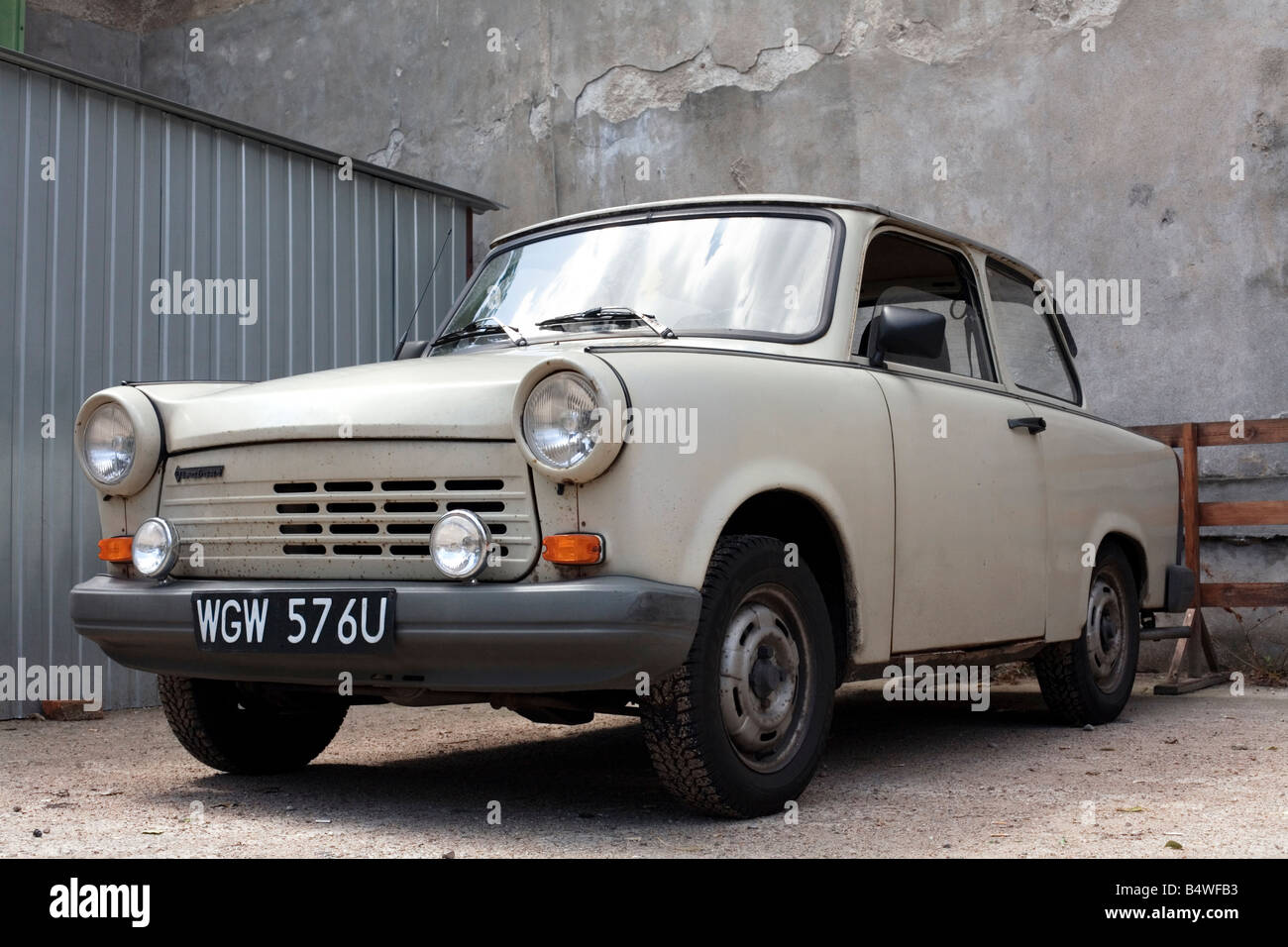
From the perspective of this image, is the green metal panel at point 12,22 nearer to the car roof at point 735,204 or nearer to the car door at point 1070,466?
the car roof at point 735,204

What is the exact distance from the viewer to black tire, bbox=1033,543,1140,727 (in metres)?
5.47

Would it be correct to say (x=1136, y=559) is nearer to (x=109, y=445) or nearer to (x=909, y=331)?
(x=909, y=331)

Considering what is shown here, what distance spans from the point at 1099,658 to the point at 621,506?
3201mm

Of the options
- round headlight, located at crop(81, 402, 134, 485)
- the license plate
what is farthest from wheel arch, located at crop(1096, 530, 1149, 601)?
round headlight, located at crop(81, 402, 134, 485)

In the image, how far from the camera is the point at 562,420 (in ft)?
10.7

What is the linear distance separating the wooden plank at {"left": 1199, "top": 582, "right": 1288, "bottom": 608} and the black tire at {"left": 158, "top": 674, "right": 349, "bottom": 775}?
4.78m

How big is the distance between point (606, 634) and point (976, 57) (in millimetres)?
6316

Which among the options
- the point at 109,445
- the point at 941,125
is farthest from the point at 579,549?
the point at 941,125

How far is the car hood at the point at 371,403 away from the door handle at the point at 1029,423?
185cm

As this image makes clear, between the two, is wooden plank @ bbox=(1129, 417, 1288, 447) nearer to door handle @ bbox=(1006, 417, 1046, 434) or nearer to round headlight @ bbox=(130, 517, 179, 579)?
door handle @ bbox=(1006, 417, 1046, 434)

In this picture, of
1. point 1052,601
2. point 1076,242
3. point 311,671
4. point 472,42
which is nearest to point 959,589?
point 1052,601
